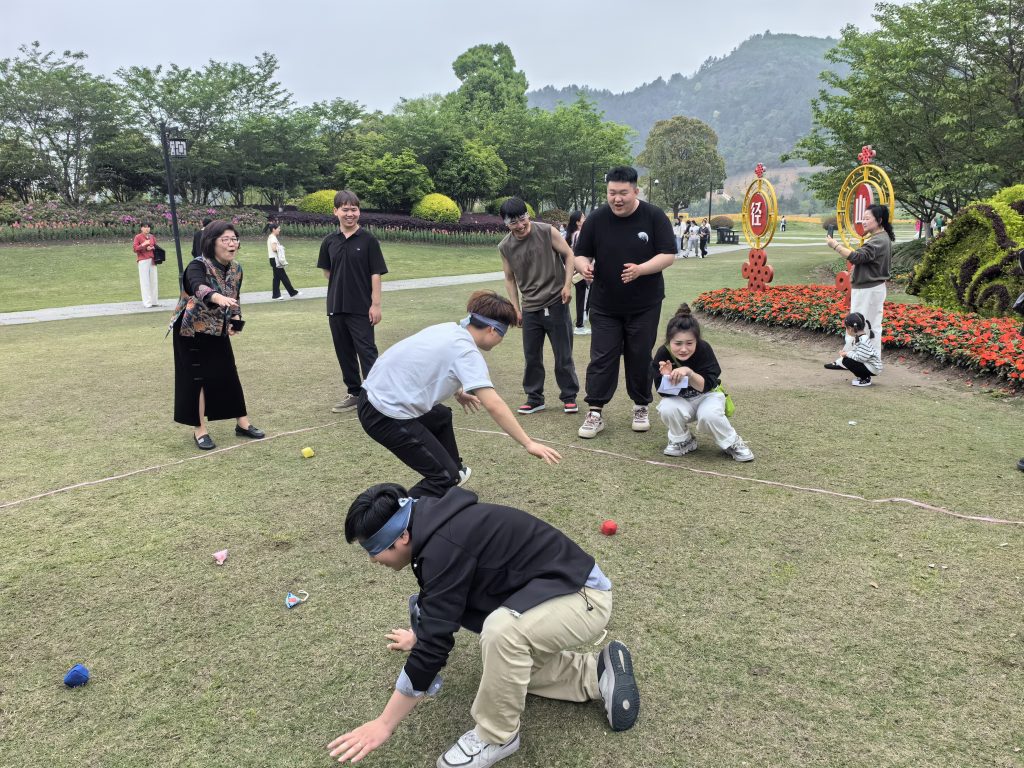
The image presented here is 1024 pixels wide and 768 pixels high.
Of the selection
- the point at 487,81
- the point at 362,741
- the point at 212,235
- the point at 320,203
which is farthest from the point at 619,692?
the point at 487,81

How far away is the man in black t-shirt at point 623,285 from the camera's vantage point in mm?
5359

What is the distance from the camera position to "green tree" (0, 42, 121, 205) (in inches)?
1078

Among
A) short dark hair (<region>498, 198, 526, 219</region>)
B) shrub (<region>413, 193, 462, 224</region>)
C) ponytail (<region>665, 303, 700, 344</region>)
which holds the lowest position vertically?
ponytail (<region>665, 303, 700, 344</region>)

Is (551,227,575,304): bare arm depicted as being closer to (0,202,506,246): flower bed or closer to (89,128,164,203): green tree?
(0,202,506,246): flower bed

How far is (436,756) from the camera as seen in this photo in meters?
2.40

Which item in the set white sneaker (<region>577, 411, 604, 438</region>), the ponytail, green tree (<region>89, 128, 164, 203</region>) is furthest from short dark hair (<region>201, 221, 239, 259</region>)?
green tree (<region>89, 128, 164, 203</region>)

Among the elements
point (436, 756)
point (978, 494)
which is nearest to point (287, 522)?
point (436, 756)

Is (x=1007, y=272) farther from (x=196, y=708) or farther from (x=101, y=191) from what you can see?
(x=101, y=191)

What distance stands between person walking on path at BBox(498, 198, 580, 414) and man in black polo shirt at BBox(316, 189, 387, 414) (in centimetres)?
119

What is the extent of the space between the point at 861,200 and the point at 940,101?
757 cm

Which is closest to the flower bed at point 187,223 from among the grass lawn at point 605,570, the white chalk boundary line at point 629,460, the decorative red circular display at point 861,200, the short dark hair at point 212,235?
the decorative red circular display at point 861,200

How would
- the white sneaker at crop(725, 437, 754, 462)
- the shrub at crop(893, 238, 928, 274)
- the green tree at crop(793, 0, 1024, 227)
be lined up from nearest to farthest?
the white sneaker at crop(725, 437, 754, 462), the green tree at crop(793, 0, 1024, 227), the shrub at crop(893, 238, 928, 274)

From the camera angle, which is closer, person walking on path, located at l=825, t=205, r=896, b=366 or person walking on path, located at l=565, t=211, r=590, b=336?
person walking on path, located at l=825, t=205, r=896, b=366

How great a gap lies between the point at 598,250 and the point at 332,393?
3242 mm
